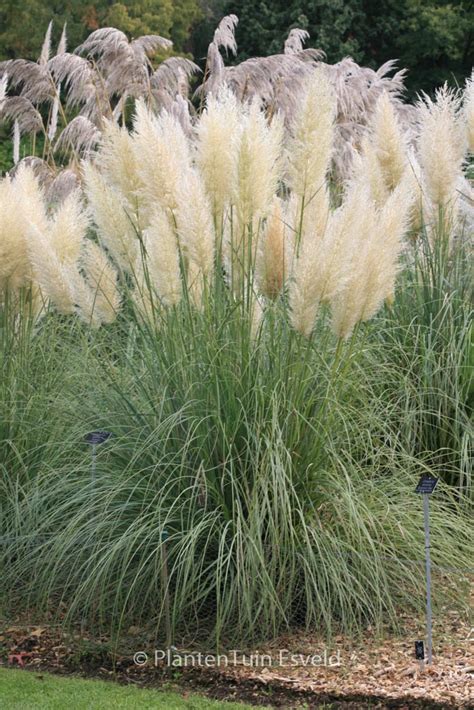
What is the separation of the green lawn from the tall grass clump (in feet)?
0.86

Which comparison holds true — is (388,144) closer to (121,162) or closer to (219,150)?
(219,150)

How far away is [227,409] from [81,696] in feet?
4.25

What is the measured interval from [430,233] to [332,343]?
4.22ft

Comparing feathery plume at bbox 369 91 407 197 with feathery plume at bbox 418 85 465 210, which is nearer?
feathery plume at bbox 418 85 465 210

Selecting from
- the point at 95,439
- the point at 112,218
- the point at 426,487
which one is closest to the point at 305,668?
the point at 426,487

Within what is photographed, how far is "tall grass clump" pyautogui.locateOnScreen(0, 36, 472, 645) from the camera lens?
4320 millimetres

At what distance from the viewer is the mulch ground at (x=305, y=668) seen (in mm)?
3979

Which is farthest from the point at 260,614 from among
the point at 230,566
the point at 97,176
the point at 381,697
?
the point at 97,176

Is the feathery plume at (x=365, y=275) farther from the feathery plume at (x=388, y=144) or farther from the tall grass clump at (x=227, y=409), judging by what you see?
the feathery plume at (x=388, y=144)

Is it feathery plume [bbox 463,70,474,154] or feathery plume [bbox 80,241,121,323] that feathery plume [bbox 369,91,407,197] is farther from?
feathery plume [bbox 80,241,121,323]

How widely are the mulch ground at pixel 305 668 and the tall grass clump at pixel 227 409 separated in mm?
118

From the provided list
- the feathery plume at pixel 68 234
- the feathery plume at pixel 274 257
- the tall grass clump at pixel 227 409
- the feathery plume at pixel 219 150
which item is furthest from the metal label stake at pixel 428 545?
the feathery plume at pixel 68 234

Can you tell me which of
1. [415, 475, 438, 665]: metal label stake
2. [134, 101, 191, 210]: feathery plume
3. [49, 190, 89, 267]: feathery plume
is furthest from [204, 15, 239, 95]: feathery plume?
[415, 475, 438, 665]: metal label stake

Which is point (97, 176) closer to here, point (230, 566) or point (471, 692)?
point (230, 566)
